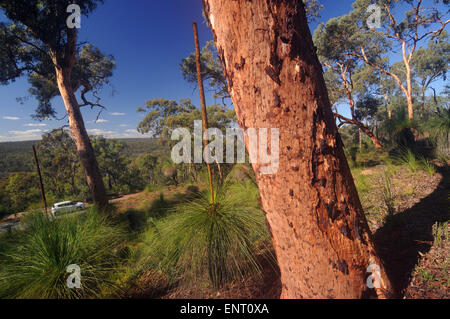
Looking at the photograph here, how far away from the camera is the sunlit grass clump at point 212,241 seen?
3.74 feet

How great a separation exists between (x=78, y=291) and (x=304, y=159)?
1.83 metres

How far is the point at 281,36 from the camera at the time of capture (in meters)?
0.72

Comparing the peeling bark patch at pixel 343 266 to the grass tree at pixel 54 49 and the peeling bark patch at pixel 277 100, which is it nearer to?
the peeling bark patch at pixel 277 100

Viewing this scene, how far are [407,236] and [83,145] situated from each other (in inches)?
224

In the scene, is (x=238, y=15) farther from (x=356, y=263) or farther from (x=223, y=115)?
(x=223, y=115)

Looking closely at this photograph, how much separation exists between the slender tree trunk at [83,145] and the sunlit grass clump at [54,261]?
271 cm

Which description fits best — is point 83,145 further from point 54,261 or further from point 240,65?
point 240,65

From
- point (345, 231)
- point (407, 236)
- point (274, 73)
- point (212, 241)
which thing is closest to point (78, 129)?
point (212, 241)

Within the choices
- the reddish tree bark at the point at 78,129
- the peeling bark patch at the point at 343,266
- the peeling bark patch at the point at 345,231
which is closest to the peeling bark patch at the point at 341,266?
the peeling bark patch at the point at 343,266

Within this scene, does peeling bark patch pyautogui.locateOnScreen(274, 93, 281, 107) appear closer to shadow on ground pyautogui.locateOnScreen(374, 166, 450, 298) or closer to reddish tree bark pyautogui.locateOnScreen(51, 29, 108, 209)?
shadow on ground pyautogui.locateOnScreen(374, 166, 450, 298)

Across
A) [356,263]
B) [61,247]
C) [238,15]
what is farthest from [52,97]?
[356,263]

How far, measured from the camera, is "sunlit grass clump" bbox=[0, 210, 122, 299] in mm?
1269

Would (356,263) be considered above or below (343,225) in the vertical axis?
below
